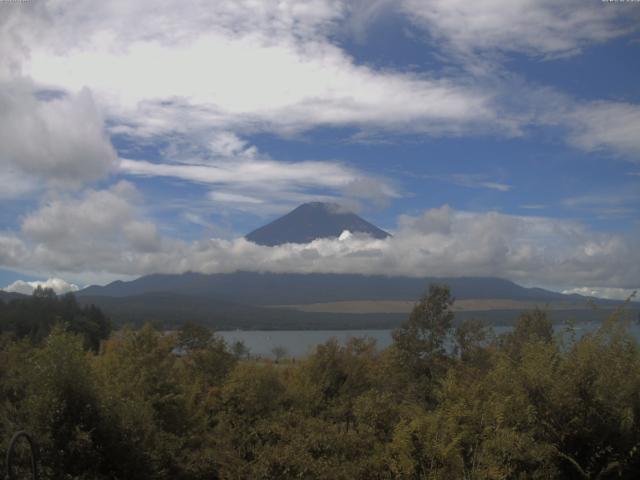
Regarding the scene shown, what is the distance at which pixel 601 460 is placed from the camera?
35.0 ft

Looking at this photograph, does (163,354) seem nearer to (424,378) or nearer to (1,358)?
(1,358)

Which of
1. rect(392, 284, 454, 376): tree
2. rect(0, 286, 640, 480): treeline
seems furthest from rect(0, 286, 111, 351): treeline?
rect(0, 286, 640, 480): treeline

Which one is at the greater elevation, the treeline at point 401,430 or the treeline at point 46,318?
the treeline at point 401,430

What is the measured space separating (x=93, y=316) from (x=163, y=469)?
6358 cm

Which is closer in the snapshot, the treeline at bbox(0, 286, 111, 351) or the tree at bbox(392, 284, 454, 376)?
the tree at bbox(392, 284, 454, 376)

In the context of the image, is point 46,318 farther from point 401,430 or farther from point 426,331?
point 401,430

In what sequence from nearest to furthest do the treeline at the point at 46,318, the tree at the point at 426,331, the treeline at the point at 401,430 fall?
the treeline at the point at 401,430 < the tree at the point at 426,331 < the treeline at the point at 46,318

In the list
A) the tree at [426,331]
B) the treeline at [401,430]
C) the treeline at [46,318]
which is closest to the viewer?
the treeline at [401,430]

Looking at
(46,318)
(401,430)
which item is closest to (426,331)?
(401,430)

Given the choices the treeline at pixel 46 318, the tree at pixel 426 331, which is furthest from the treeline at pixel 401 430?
the treeline at pixel 46 318

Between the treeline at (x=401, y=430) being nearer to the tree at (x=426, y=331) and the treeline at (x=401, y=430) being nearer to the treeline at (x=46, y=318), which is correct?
the tree at (x=426, y=331)

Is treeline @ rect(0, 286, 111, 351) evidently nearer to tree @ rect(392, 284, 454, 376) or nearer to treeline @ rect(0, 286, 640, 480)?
tree @ rect(392, 284, 454, 376)

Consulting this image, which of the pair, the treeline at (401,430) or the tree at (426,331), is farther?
the tree at (426,331)

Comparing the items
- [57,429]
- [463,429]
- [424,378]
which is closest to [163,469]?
[57,429]
